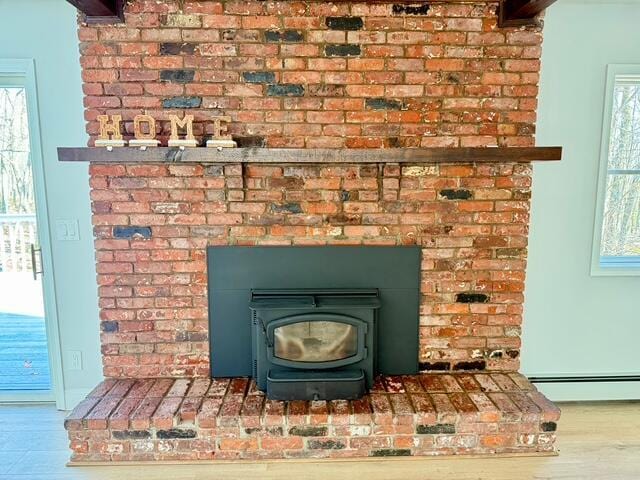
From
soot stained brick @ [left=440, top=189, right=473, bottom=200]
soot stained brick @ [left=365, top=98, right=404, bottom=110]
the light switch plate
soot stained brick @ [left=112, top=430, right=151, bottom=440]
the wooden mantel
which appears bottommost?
soot stained brick @ [left=112, top=430, right=151, bottom=440]

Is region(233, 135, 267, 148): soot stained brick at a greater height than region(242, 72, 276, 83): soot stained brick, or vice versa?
region(242, 72, 276, 83): soot stained brick

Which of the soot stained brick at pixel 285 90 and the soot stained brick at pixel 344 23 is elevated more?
the soot stained brick at pixel 344 23

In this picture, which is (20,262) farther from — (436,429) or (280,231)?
(436,429)

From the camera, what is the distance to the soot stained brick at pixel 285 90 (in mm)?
2467

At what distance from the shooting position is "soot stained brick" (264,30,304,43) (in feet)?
7.96

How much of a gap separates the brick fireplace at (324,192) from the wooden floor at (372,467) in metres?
0.07

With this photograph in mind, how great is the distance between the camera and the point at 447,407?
2297 millimetres

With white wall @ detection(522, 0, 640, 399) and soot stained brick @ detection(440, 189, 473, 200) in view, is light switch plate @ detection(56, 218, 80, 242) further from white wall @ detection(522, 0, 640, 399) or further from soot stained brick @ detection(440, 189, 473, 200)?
white wall @ detection(522, 0, 640, 399)

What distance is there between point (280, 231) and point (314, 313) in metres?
0.54

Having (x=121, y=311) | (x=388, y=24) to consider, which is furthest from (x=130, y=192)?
(x=388, y=24)

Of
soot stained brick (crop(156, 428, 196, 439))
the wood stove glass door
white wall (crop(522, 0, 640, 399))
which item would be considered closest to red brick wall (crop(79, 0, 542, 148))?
white wall (crop(522, 0, 640, 399))

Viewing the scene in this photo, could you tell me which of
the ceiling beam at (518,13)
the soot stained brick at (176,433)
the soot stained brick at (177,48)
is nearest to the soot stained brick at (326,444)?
the soot stained brick at (176,433)

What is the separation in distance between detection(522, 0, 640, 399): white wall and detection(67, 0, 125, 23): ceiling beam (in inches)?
100

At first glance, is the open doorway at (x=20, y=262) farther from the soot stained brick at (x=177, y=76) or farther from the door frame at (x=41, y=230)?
the soot stained brick at (x=177, y=76)
